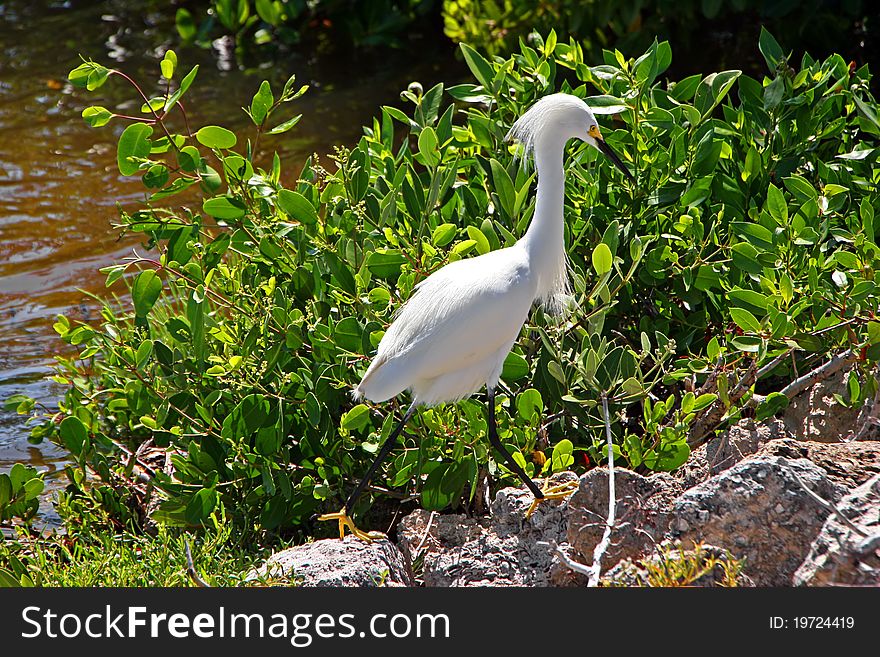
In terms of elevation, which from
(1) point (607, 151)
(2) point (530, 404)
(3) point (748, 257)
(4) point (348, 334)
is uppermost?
(1) point (607, 151)

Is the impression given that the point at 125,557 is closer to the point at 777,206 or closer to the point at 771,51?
the point at 777,206

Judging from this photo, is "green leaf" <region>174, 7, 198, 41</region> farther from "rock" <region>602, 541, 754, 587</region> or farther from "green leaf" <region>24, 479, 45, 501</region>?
"rock" <region>602, 541, 754, 587</region>

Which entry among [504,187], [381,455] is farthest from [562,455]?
[504,187]

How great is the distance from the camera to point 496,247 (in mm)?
3479

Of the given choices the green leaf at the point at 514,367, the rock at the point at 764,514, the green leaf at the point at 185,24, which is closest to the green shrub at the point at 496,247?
the green leaf at the point at 514,367

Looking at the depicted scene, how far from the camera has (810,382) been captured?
311 centimetres

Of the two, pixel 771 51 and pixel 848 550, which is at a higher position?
pixel 771 51

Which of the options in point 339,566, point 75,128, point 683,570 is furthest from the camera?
point 75,128

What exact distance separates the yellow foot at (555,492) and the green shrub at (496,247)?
5.0 inches

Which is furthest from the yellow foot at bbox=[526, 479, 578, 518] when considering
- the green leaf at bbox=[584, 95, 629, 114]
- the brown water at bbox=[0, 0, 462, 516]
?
the brown water at bbox=[0, 0, 462, 516]

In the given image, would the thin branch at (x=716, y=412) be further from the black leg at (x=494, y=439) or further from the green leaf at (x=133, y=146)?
the green leaf at (x=133, y=146)

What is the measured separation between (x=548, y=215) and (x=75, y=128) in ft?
19.3

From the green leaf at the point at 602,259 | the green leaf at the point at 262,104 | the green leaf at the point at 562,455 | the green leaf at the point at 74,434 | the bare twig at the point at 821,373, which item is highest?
the green leaf at the point at 262,104

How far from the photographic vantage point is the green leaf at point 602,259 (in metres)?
3.05
